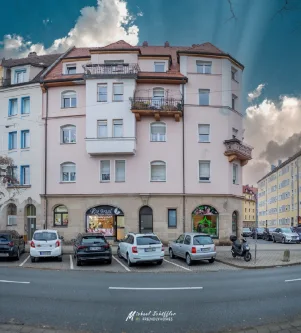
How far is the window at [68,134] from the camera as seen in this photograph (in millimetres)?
34094

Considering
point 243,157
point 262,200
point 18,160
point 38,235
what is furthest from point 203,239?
point 262,200

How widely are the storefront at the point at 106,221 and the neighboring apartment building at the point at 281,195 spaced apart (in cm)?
4777

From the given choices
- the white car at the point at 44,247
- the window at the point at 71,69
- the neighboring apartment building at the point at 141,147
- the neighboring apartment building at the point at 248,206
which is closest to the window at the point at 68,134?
the neighboring apartment building at the point at 141,147

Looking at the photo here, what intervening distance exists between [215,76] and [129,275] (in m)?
22.3

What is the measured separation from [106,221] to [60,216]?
13.1ft

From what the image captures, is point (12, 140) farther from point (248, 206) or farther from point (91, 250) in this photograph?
point (248, 206)

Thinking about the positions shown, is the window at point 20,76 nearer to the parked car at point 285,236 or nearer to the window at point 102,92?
the window at point 102,92

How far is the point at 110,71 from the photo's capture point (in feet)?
108

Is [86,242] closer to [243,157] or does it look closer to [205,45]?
[243,157]

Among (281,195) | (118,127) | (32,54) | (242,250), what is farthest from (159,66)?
(281,195)

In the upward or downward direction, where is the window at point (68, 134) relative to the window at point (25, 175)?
upward

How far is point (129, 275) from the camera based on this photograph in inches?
654

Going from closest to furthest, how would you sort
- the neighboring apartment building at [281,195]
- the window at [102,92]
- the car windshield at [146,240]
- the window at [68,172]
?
the car windshield at [146,240] → the window at [102,92] → the window at [68,172] → the neighboring apartment building at [281,195]

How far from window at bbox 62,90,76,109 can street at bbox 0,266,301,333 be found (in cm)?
2060
